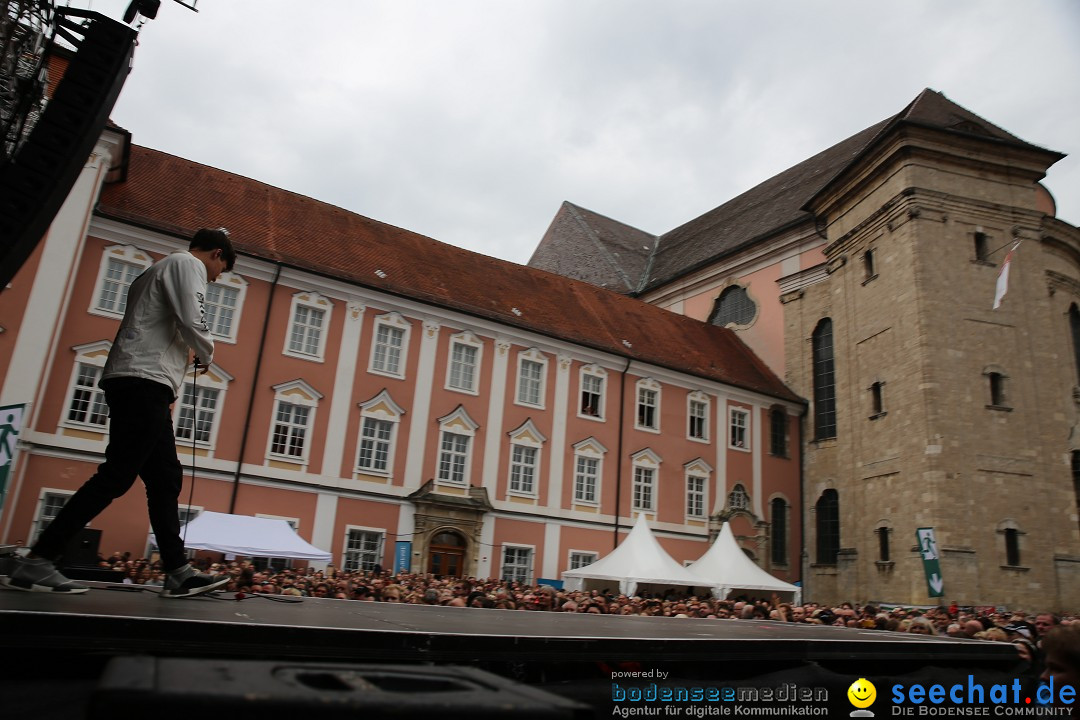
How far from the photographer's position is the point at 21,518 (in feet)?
60.6

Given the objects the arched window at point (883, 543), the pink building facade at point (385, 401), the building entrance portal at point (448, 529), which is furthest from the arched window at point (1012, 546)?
the building entrance portal at point (448, 529)

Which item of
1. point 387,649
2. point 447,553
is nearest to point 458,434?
point 447,553

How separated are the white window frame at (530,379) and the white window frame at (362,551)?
257 inches

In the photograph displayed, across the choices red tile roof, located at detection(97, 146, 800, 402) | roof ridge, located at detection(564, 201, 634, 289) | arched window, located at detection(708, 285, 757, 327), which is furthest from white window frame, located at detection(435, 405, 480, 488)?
roof ridge, located at detection(564, 201, 634, 289)

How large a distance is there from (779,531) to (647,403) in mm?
8314

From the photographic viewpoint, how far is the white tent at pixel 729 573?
72.6ft

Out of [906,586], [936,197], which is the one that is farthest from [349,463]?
[936,197]

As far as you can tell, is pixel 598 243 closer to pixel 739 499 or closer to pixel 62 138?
pixel 739 499

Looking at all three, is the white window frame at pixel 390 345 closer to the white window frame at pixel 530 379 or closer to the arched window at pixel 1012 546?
the white window frame at pixel 530 379

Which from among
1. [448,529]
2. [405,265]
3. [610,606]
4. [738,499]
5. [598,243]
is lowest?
[610,606]

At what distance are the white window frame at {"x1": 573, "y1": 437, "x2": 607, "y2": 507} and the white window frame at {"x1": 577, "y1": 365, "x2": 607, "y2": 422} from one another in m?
0.88

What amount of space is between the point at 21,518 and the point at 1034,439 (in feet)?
102

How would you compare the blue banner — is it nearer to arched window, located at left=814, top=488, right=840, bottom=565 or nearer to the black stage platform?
arched window, located at left=814, top=488, right=840, bottom=565

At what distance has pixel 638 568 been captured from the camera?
21.5 m
